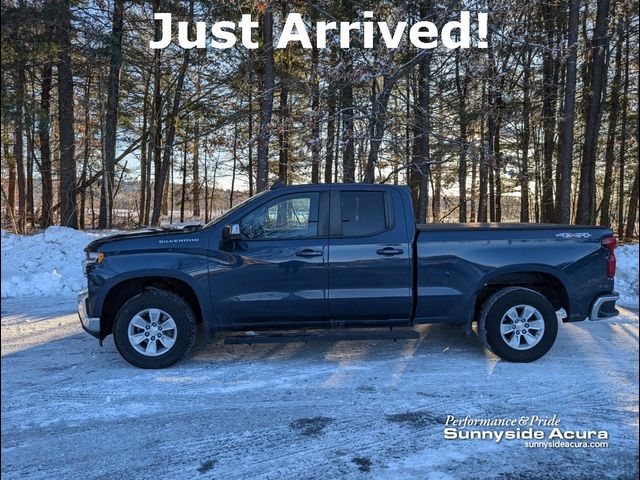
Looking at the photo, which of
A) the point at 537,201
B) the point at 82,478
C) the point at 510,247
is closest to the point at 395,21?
the point at 510,247

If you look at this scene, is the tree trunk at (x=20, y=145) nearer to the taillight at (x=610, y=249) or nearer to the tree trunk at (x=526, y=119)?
the taillight at (x=610, y=249)

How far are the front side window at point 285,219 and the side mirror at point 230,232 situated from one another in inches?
4.0

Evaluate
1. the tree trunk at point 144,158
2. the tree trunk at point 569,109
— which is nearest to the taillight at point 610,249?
the tree trunk at point 569,109

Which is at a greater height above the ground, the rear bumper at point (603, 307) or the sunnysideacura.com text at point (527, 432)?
the rear bumper at point (603, 307)

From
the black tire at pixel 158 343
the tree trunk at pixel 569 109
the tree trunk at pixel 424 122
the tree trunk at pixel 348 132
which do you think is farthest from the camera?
the tree trunk at pixel 424 122

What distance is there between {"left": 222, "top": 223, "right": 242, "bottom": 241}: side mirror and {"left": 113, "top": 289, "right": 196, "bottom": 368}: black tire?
862mm

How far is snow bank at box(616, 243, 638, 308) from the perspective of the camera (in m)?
7.79

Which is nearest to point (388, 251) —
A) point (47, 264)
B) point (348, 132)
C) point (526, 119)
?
point (348, 132)

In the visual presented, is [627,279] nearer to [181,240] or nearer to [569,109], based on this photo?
[569,109]

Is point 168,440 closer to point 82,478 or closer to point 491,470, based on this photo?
point 82,478

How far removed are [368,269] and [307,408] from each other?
1.65 meters

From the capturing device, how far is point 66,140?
16.2 m

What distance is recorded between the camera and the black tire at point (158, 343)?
4875mm

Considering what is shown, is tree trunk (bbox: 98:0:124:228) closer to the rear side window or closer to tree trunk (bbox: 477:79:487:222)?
tree trunk (bbox: 477:79:487:222)
